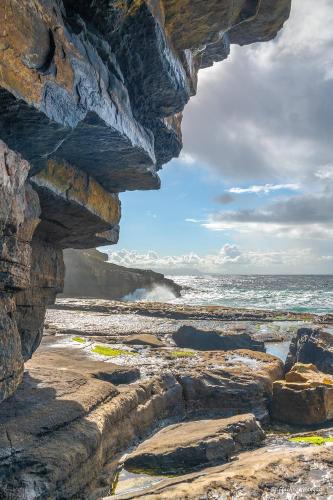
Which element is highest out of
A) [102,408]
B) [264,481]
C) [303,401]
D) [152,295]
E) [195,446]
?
[264,481]

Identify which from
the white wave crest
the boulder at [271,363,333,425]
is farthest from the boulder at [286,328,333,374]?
the white wave crest

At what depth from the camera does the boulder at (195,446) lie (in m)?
9.29

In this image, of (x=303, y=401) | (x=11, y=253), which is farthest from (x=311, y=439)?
(x=11, y=253)

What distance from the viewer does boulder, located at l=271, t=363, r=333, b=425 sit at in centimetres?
1323

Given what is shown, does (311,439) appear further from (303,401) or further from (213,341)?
(213,341)

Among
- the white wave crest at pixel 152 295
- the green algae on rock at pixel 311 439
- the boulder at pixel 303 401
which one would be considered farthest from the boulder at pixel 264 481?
the white wave crest at pixel 152 295

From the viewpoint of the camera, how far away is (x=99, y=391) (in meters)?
10.9

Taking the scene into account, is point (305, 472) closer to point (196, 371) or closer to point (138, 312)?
point (196, 371)

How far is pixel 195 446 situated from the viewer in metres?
9.41

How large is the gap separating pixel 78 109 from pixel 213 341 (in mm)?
22077

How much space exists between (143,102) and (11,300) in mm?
6941

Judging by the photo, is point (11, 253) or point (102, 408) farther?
point (102, 408)

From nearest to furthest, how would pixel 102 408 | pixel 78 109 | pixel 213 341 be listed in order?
pixel 78 109
pixel 102 408
pixel 213 341

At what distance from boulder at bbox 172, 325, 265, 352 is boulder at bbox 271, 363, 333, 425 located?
11575 mm
